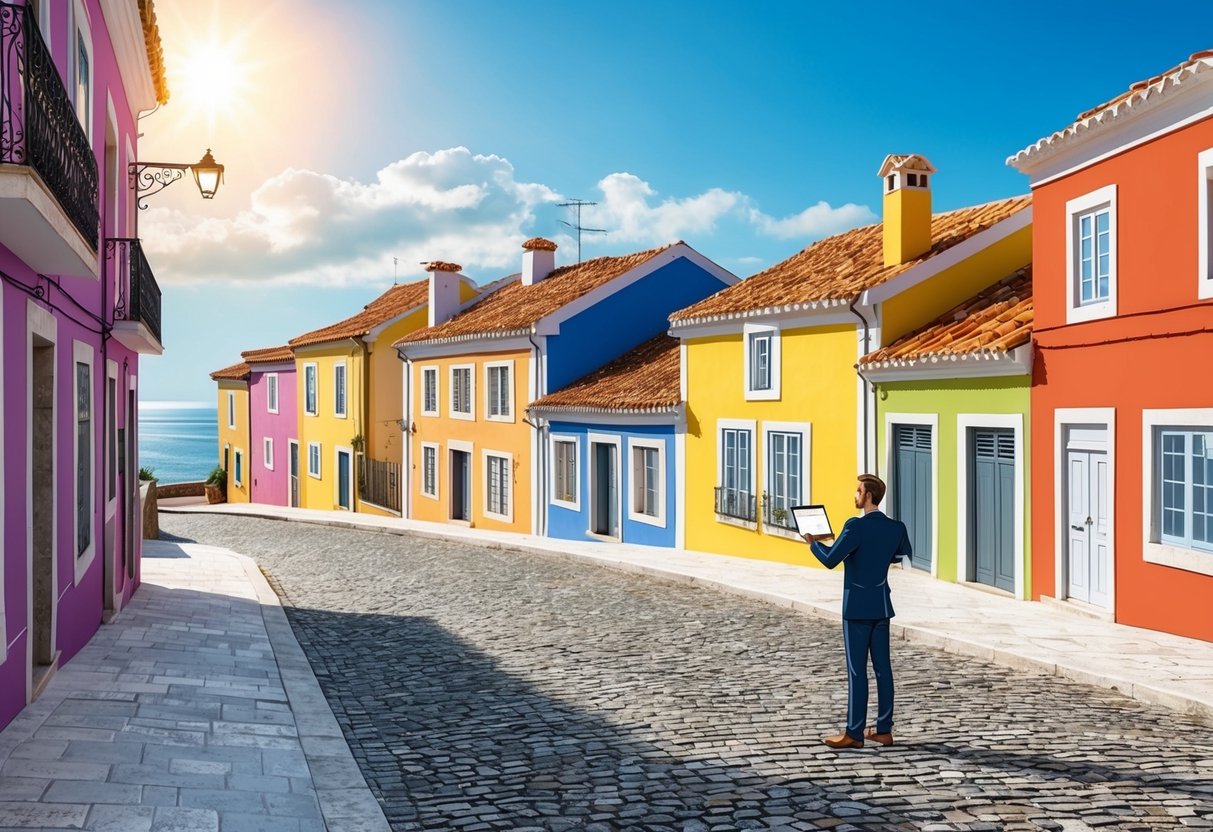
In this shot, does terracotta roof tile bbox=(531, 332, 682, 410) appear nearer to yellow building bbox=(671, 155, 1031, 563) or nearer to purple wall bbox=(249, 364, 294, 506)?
yellow building bbox=(671, 155, 1031, 563)

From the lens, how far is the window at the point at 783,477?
59.5ft

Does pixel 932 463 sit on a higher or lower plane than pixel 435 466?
higher

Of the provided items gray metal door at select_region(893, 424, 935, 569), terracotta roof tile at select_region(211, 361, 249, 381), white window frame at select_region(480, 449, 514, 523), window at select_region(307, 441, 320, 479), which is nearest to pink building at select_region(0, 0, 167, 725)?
gray metal door at select_region(893, 424, 935, 569)

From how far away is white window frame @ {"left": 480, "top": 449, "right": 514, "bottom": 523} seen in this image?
88.7 ft

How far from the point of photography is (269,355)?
4400 cm

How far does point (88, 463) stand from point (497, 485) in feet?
56.6

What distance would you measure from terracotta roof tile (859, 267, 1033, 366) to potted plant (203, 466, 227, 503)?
38.8m

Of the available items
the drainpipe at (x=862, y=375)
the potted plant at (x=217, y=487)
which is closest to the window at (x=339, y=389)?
the potted plant at (x=217, y=487)

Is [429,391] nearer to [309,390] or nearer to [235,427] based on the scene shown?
[309,390]

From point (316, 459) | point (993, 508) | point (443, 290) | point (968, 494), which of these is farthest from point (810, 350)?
point (316, 459)

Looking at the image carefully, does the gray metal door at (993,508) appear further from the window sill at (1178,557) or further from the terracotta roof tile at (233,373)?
the terracotta roof tile at (233,373)

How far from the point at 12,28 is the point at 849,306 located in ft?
41.0

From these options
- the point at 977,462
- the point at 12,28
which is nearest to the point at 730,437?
the point at 977,462

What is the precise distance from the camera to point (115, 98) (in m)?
12.5
